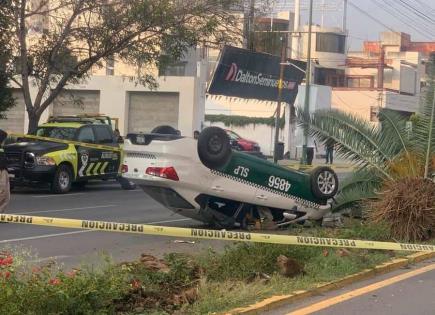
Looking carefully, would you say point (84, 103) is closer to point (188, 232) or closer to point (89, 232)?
point (89, 232)

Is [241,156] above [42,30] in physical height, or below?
below

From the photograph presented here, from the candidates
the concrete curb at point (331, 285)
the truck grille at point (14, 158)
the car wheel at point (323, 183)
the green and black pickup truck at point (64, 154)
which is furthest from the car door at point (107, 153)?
the concrete curb at point (331, 285)

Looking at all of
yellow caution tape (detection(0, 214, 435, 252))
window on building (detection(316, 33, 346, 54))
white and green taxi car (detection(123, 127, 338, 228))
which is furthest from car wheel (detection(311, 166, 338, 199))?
window on building (detection(316, 33, 346, 54))

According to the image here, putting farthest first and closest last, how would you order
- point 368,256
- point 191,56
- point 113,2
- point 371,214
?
point 191,56 → point 113,2 → point 371,214 → point 368,256

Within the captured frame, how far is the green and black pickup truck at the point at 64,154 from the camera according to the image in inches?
749

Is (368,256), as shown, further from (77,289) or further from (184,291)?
(77,289)

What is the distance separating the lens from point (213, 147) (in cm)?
1187

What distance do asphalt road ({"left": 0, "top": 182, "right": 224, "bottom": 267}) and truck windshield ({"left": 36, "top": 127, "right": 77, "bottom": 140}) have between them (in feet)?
5.21

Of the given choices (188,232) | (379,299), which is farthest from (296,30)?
(379,299)

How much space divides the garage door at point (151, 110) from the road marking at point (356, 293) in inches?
1166

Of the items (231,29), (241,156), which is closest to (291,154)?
(231,29)

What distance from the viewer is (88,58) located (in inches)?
938

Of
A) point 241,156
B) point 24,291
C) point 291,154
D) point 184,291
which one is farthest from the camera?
point 291,154

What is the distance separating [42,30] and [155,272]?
1822cm
